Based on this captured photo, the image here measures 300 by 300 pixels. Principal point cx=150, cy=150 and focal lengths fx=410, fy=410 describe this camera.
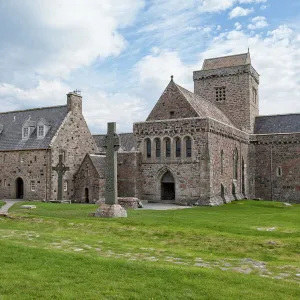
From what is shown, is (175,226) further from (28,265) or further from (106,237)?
(28,265)

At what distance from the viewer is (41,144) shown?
39156mm

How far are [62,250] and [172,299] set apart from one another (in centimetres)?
514

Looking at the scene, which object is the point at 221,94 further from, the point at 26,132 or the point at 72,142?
the point at 26,132

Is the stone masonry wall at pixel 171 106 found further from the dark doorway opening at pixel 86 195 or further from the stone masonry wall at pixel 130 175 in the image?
the dark doorway opening at pixel 86 195

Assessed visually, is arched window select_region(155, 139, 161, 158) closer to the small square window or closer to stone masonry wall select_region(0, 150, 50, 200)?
stone masonry wall select_region(0, 150, 50, 200)

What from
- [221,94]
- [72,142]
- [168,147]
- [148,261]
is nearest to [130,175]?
[168,147]

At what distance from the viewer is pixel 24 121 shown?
4325 cm

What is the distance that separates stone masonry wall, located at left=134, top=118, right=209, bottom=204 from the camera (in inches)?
1410

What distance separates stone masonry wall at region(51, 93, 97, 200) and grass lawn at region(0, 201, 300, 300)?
20.4 meters

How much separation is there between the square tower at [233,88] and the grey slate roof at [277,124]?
3.91 ft

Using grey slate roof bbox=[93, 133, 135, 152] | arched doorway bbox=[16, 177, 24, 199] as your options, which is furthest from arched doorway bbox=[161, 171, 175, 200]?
grey slate roof bbox=[93, 133, 135, 152]

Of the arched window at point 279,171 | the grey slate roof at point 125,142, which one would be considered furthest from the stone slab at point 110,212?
the grey slate roof at point 125,142

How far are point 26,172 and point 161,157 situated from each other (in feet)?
43.3

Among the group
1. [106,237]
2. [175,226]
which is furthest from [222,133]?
[106,237]
